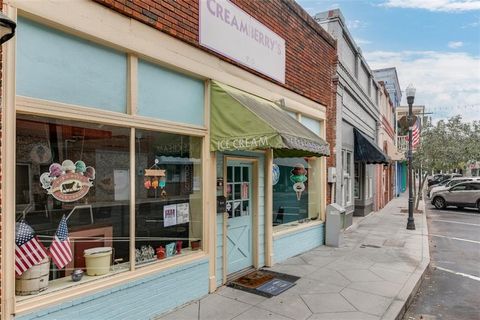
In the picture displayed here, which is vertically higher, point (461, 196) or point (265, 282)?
point (461, 196)

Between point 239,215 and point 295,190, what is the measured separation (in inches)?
105

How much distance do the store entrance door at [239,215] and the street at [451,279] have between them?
2841 millimetres

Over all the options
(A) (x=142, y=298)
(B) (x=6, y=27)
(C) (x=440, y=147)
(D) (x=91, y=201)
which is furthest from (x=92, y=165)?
(C) (x=440, y=147)

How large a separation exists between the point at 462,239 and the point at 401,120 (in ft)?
88.3

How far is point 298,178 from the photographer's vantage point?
9.01 metres

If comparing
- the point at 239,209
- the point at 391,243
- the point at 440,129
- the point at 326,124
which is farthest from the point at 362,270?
the point at 440,129

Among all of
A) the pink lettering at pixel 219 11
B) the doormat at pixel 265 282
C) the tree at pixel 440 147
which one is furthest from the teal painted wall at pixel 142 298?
the tree at pixel 440 147

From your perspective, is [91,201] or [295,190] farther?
[295,190]

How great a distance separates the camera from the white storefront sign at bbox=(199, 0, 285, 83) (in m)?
5.64

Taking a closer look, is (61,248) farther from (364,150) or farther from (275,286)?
(364,150)

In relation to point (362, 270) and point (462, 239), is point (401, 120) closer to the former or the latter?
point (462, 239)

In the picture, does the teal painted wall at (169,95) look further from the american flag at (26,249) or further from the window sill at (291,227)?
the window sill at (291,227)

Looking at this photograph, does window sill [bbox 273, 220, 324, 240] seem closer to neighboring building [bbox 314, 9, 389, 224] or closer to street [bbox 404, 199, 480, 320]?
neighboring building [bbox 314, 9, 389, 224]

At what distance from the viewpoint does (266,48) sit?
7.10 m
